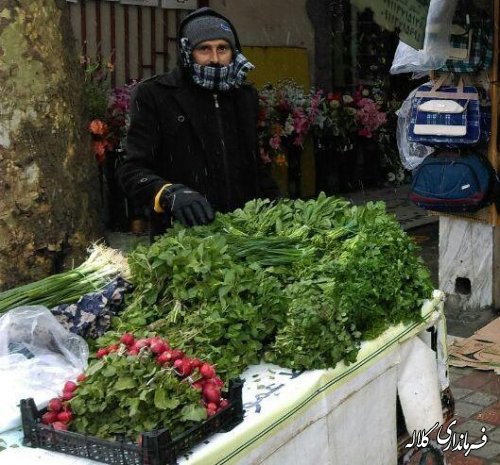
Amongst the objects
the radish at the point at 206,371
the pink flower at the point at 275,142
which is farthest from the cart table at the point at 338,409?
the pink flower at the point at 275,142

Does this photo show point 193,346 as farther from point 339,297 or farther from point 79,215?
point 79,215

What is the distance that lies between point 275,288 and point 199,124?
1347 millimetres

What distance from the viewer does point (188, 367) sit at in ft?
7.77

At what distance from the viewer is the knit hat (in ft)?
12.5

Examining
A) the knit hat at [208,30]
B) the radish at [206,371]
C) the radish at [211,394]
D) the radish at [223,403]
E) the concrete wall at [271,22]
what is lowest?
the radish at [223,403]

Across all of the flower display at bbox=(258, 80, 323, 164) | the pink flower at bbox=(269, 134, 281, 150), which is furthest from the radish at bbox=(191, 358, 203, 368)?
the pink flower at bbox=(269, 134, 281, 150)

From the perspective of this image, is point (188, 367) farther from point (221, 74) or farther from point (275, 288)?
point (221, 74)

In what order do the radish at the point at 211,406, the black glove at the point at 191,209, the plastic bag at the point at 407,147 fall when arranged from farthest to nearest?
the plastic bag at the point at 407,147 < the black glove at the point at 191,209 < the radish at the point at 211,406

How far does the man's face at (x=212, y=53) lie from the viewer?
382cm

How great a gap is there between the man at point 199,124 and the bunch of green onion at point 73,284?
643mm

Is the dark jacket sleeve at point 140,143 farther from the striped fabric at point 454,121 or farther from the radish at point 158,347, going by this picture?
the striped fabric at point 454,121

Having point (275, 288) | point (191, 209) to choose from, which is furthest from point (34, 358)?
point (191, 209)

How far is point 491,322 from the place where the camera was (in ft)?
19.9

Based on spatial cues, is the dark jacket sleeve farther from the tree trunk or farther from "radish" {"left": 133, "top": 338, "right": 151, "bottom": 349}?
"radish" {"left": 133, "top": 338, "right": 151, "bottom": 349}
